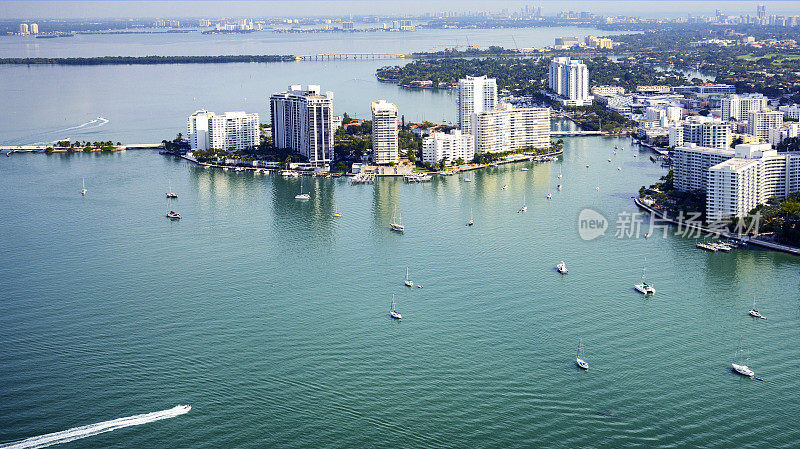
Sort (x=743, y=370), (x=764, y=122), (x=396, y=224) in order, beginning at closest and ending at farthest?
(x=743, y=370) < (x=396, y=224) < (x=764, y=122)

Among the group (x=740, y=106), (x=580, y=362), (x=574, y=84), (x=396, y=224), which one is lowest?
(x=580, y=362)

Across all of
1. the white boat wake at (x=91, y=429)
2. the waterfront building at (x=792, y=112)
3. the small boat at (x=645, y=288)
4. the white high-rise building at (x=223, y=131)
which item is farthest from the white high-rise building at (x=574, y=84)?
the white boat wake at (x=91, y=429)

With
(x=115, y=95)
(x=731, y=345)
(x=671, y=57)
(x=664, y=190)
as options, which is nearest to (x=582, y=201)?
(x=664, y=190)

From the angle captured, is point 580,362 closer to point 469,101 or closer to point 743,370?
point 743,370

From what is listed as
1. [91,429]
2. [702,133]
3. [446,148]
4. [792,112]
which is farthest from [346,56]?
[91,429]

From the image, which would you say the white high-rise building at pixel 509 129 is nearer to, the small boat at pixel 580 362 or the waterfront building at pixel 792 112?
the waterfront building at pixel 792 112

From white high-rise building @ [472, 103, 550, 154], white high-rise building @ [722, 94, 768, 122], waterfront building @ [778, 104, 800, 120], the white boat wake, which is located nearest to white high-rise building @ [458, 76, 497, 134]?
white high-rise building @ [472, 103, 550, 154]

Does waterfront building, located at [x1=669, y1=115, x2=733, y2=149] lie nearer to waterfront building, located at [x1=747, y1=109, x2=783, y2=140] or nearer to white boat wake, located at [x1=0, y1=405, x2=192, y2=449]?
waterfront building, located at [x1=747, y1=109, x2=783, y2=140]
